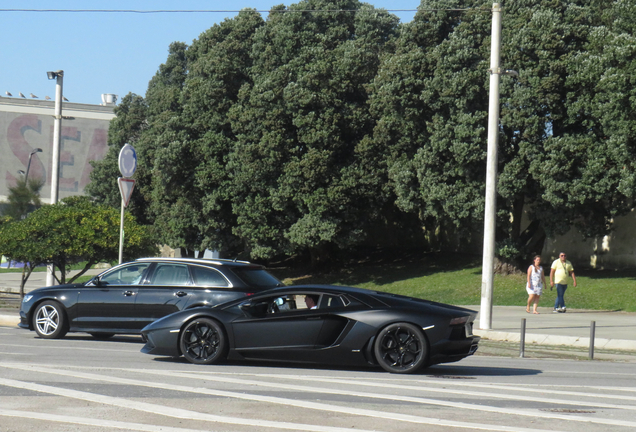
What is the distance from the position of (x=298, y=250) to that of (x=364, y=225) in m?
5.94

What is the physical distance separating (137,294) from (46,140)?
75.8 metres

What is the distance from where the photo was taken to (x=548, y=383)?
30.6 feet

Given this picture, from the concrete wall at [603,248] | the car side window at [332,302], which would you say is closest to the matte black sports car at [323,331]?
the car side window at [332,302]

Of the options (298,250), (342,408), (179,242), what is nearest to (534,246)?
(298,250)

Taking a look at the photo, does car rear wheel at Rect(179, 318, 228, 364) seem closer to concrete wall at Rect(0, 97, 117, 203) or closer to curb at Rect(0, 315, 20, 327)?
curb at Rect(0, 315, 20, 327)

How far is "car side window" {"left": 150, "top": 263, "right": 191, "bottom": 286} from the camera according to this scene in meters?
13.2

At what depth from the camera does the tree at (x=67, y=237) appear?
22.7 m

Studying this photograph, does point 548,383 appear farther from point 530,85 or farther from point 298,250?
point 298,250

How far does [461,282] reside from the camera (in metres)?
32.7

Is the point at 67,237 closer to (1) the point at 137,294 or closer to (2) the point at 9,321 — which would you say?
(2) the point at 9,321

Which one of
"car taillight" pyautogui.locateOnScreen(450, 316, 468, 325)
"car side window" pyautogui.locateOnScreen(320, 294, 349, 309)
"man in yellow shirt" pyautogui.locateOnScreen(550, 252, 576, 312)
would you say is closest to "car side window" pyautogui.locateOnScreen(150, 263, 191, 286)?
"car side window" pyautogui.locateOnScreen(320, 294, 349, 309)

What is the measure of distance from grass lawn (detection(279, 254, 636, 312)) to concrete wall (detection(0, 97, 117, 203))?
50.1m

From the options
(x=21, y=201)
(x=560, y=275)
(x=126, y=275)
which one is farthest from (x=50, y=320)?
(x=21, y=201)

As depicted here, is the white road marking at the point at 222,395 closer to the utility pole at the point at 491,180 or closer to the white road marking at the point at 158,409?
the white road marking at the point at 158,409
